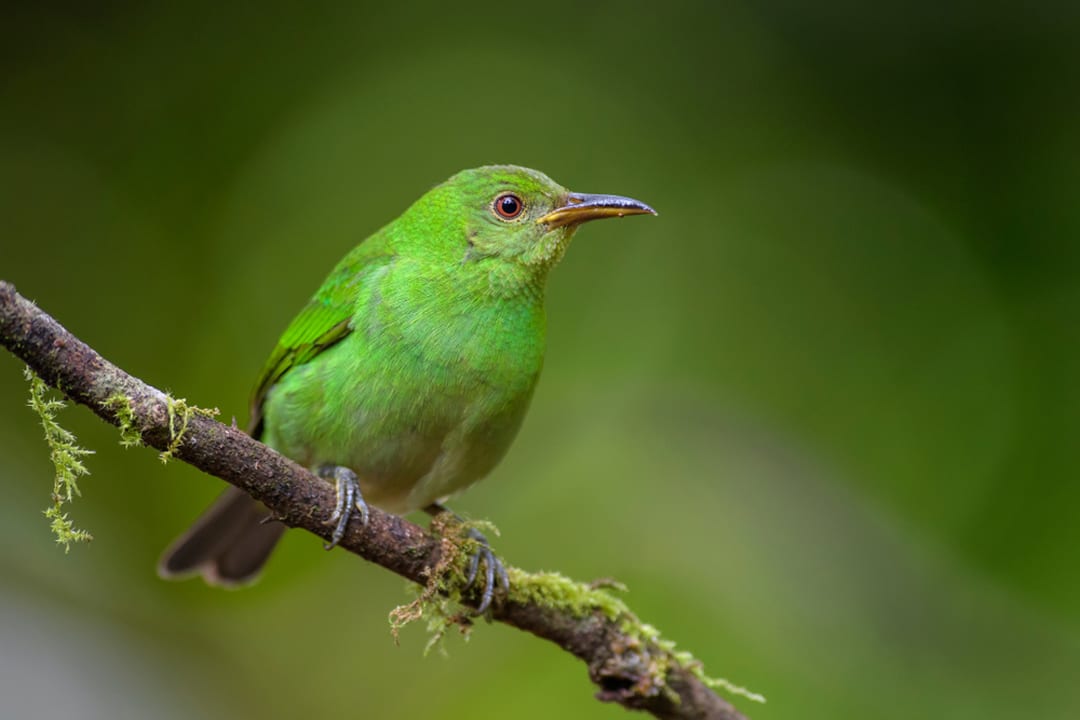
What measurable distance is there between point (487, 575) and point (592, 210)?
150cm

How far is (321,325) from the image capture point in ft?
12.6

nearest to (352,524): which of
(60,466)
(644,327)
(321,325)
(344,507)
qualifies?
(344,507)

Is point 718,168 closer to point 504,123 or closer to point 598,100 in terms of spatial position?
point 598,100

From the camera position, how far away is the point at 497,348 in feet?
11.9

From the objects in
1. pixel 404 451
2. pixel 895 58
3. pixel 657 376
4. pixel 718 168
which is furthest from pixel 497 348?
pixel 895 58

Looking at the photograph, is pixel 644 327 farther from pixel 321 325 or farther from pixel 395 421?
pixel 395 421

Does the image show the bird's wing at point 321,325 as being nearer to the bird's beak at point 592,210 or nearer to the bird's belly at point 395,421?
→ the bird's belly at point 395,421

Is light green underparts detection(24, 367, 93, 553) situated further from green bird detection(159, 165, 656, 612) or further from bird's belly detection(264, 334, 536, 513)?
bird's belly detection(264, 334, 536, 513)

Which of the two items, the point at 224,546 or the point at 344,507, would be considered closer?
the point at 344,507

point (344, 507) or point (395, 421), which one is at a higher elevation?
point (395, 421)

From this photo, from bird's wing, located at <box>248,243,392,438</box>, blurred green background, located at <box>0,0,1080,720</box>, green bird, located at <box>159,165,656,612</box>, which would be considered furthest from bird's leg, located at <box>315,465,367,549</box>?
blurred green background, located at <box>0,0,1080,720</box>

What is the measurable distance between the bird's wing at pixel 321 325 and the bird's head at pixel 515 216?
331 millimetres

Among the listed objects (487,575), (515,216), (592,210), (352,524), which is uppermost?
(592,210)

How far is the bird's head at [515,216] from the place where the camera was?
389 cm
